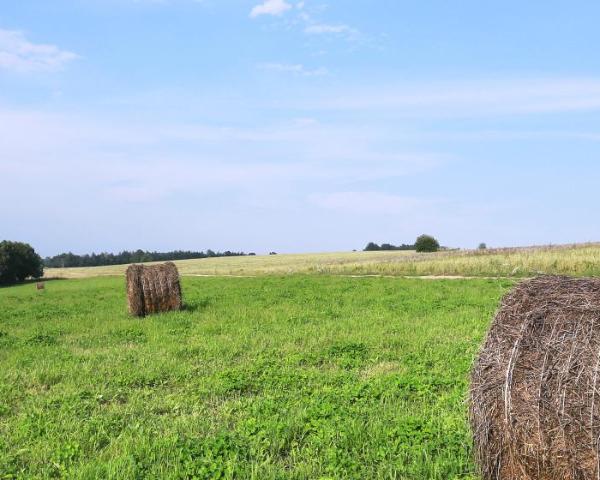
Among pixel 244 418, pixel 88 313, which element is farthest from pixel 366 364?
pixel 88 313

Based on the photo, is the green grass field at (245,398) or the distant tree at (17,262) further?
the distant tree at (17,262)

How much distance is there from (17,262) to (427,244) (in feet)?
207

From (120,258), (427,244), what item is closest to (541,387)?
(427,244)

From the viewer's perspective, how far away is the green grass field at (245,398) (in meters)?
6.04

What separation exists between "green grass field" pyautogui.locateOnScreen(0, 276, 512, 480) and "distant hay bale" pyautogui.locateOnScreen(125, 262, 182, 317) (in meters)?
2.45

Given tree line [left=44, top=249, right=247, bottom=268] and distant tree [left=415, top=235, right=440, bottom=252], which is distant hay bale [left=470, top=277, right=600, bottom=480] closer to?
distant tree [left=415, top=235, right=440, bottom=252]

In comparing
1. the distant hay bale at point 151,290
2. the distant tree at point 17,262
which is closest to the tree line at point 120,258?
the distant tree at point 17,262

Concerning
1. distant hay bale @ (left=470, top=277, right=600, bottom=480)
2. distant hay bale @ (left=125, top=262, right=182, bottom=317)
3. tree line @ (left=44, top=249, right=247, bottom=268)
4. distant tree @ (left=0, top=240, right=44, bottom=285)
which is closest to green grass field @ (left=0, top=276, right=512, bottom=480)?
distant hay bale @ (left=470, top=277, right=600, bottom=480)

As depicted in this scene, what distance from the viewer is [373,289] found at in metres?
25.4

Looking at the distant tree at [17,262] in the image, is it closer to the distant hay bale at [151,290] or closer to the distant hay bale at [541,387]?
the distant hay bale at [151,290]

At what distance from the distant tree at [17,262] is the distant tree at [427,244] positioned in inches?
2385

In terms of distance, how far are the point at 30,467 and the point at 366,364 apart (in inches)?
237

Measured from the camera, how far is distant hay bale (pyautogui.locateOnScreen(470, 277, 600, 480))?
15.8ft

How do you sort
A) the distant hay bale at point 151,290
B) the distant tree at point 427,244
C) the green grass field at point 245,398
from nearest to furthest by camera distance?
the green grass field at point 245,398
the distant hay bale at point 151,290
the distant tree at point 427,244
